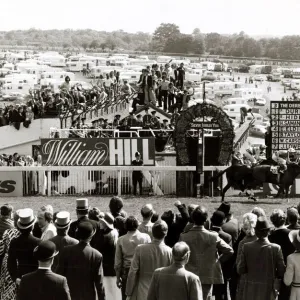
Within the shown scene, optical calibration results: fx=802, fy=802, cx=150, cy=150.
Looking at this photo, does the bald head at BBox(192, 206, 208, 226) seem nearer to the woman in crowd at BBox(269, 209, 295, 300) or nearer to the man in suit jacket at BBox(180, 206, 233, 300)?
the man in suit jacket at BBox(180, 206, 233, 300)

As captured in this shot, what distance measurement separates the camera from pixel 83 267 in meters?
9.70

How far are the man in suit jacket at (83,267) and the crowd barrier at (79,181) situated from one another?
42.7 feet

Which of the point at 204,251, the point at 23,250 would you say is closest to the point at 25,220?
the point at 23,250

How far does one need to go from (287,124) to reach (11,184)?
8.30 meters

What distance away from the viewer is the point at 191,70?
4621 inches

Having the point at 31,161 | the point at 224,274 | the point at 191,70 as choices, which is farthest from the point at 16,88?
the point at 224,274

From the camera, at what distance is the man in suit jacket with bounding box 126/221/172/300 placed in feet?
31.7

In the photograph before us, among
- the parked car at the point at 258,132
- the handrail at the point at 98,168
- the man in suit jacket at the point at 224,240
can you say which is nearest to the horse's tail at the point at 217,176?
the handrail at the point at 98,168

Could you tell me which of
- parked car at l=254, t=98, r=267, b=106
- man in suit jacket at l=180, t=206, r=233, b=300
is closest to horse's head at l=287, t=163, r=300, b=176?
man in suit jacket at l=180, t=206, r=233, b=300

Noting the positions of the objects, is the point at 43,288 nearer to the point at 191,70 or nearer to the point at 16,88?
the point at 16,88

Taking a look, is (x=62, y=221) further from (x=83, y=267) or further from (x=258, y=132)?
(x=258, y=132)

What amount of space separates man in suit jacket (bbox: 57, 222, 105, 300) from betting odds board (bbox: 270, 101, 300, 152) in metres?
14.9

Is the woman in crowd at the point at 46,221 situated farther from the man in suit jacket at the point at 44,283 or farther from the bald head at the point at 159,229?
the man in suit jacket at the point at 44,283

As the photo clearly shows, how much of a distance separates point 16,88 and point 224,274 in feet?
323
